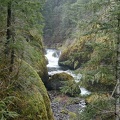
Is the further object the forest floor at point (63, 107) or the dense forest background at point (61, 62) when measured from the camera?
the forest floor at point (63, 107)

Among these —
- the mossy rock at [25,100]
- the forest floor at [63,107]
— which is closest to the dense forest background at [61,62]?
the mossy rock at [25,100]

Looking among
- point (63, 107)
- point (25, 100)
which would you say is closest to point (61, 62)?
point (25, 100)

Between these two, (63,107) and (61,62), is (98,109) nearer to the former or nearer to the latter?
(61,62)

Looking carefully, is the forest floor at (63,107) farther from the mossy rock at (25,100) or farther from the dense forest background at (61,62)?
the mossy rock at (25,100)

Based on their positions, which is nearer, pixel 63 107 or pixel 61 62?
pixel 61 62

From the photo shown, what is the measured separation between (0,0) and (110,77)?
4240 millimetres

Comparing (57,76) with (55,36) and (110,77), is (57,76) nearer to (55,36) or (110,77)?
(110,77)

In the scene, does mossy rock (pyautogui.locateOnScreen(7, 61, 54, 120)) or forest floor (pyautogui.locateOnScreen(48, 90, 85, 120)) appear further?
forest floor (pyautogui.locateOnScreen(48, 90, 85, 120))

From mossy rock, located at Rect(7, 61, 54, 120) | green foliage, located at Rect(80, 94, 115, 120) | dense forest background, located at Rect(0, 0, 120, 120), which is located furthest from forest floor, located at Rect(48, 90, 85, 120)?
green foliage, located at Rect(80, 94, 115, 120)

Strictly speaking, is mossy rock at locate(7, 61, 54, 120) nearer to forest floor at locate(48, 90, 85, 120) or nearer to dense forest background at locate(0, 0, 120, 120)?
dense forest background at locate(0, 0, 120, 120)

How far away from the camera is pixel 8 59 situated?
9531mm

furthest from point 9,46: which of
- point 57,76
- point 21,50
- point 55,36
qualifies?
point 55,36

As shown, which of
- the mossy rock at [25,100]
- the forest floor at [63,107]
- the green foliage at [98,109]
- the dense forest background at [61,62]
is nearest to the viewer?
the dense forest background at [61,62]

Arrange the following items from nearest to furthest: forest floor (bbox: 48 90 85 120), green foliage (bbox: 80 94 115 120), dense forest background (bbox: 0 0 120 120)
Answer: dense forest background (bbox: 0 0 120 120) → green foliage (bbox: 80 94 115 120) → forest floor (bbox: 48 90 85 120)
